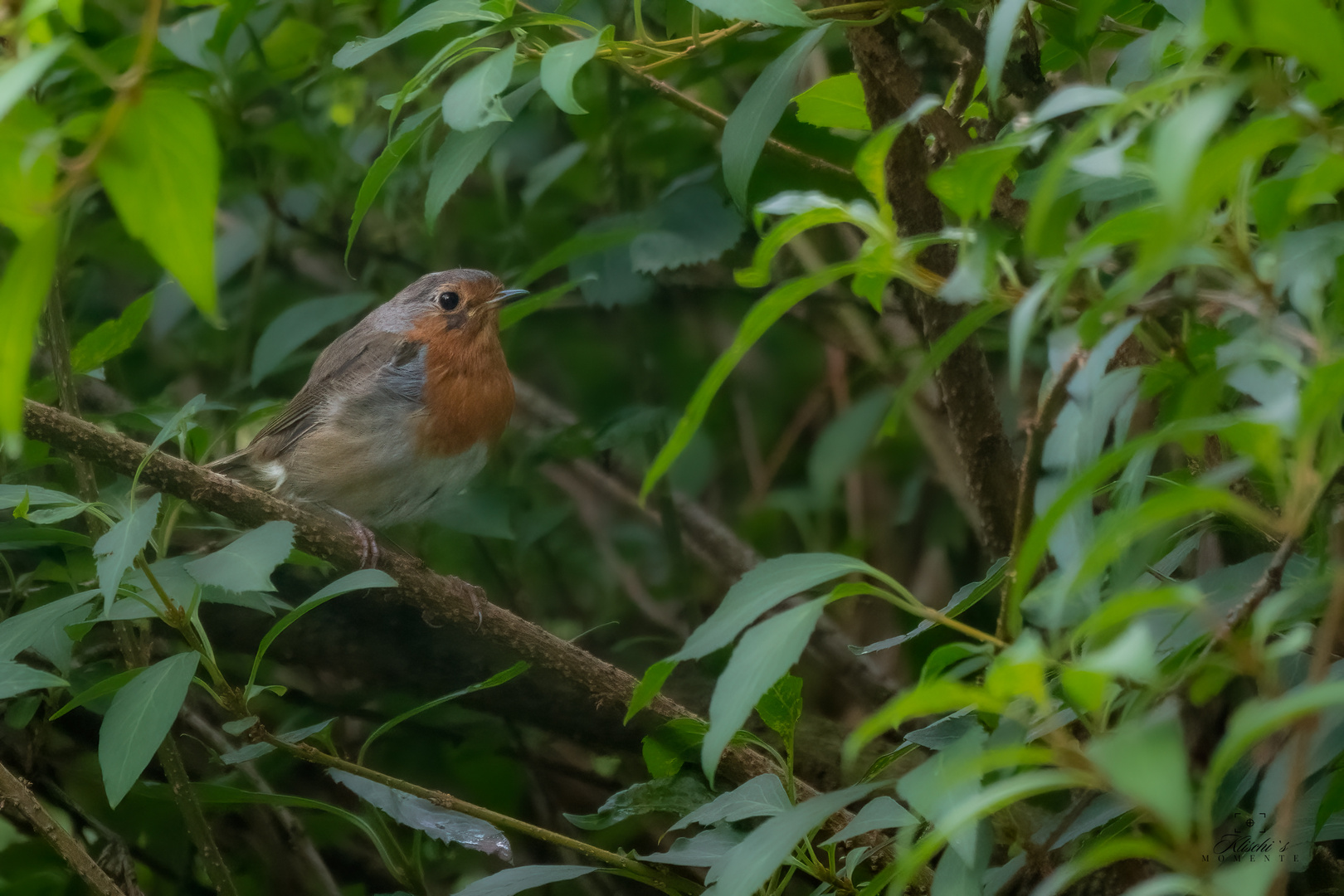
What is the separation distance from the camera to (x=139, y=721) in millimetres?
1844

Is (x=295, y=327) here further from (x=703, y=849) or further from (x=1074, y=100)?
(x=1074, y=100)

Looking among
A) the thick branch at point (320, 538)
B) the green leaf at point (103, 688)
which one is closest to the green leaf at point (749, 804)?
the thick branch at point (320, 538)

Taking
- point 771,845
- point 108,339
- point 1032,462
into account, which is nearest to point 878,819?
point 771,845

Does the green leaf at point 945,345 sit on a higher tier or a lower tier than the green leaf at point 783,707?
higher

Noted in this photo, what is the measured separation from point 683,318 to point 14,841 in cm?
276

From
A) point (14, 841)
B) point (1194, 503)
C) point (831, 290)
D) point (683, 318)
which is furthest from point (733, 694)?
point (683, 318)

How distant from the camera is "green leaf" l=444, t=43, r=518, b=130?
171 centimetres

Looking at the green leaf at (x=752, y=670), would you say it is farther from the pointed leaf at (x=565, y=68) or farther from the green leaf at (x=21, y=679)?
the green leaf at (x=21, y=679)

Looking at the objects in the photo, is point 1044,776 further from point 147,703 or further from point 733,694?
point 147,703

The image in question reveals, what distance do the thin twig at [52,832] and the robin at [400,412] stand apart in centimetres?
168

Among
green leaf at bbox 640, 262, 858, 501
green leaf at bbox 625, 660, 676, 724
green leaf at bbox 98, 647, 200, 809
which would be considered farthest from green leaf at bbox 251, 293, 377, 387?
green leaf at bbox 640, 262, 858, 501

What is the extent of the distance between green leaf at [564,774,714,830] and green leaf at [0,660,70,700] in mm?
899

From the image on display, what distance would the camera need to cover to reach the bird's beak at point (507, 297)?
4000 millimetres

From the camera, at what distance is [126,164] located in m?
0.98
